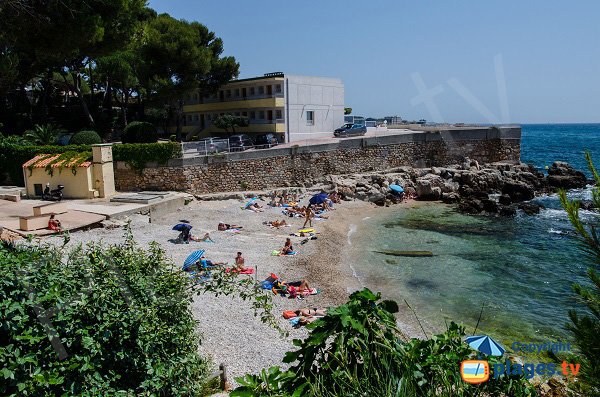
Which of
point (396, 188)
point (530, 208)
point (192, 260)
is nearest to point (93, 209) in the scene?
point (192, 260)

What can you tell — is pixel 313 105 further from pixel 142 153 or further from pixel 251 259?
pixel 251 259

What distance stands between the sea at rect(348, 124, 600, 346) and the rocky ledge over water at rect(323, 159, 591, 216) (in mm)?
2274

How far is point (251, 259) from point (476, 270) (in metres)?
9.42

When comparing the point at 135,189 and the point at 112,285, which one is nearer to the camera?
the point at 112,285

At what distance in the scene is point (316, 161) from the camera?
3441 centimetres

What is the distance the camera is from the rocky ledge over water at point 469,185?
3188 cm

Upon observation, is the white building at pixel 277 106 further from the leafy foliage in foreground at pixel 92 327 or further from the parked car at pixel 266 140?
the leafy foliage in foreground at pixel 92 327

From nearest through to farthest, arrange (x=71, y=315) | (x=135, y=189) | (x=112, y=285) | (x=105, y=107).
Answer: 1. (x=71, y=315)
2. (x=112, y=285)
3. (x=135, y=189)
4. (x=105, y=107)

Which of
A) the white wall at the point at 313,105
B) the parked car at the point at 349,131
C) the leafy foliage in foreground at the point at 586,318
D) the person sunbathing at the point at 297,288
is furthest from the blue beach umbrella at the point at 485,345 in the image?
the parked car at the point at 349,131

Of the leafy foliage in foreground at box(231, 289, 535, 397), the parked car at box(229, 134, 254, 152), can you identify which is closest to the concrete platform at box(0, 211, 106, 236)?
the parked car at box(229, 134, 254, 152)

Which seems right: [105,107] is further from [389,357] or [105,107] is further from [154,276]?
[389,357]

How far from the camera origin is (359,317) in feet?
15.3

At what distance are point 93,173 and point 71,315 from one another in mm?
21759

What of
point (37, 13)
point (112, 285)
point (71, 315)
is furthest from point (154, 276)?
point (37, 13)
